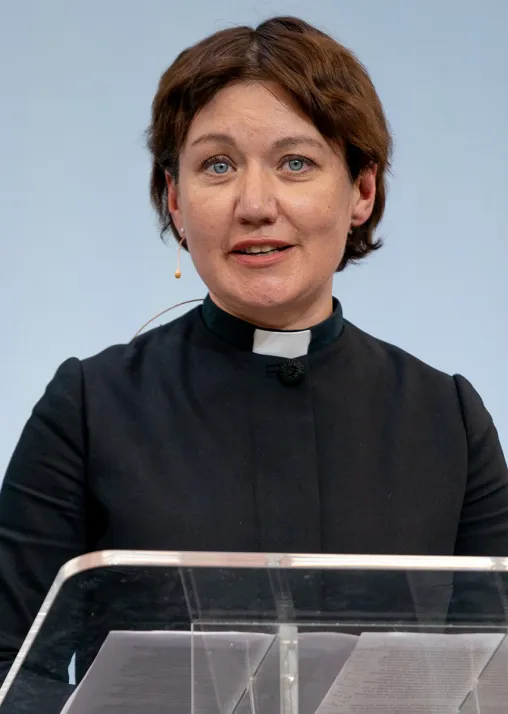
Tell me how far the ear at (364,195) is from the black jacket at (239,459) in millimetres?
127

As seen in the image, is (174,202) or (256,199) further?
(174,202)

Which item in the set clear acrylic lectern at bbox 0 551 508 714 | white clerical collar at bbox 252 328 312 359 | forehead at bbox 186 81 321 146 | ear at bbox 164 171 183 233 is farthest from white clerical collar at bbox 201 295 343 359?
clear acrylic lectern at bbox 0 551 508 714

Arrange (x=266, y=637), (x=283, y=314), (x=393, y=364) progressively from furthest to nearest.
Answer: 1. (x=393, y=364)
2. (x=283, y=314)
3. (x=266, y=637)

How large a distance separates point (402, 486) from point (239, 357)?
0.23 meters

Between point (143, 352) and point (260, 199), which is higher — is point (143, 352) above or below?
below

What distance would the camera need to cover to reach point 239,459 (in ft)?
4.26

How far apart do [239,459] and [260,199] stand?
0.27m

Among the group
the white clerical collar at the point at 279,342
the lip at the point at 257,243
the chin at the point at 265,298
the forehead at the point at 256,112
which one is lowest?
the white clerical collar at the point at 279,342

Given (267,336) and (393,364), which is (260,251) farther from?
(393,364)

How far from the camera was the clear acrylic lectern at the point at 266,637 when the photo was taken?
677 millimetres

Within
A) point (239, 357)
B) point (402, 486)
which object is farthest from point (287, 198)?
point (402, 486)

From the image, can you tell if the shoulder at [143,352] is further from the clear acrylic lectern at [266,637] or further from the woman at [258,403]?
the clear acrylic lectern at [266,637]

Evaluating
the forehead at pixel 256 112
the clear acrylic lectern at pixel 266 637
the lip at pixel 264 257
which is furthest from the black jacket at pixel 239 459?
the clear acrylic lectern at pixel 266 637

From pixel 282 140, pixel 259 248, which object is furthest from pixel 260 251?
pixel 282 140
